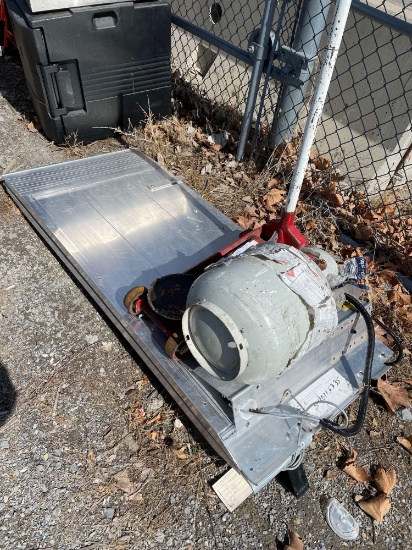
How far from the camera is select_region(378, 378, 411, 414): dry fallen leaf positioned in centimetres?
203

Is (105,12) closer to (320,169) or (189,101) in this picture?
(189,101)

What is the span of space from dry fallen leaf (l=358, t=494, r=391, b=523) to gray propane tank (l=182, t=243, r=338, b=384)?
2.24 feet

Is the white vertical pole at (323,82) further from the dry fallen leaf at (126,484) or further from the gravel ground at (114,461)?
the dry fallen leaf at (126,484)

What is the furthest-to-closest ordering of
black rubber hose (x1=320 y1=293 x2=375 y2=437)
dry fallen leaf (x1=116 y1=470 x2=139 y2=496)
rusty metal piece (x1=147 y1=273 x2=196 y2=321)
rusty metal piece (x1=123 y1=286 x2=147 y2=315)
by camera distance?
rusty metal piece (x1=123 y1=286 x2=147 y2=315) → rusty metal piece (x1=147 y1=273 x2=196 y2=321) → black rubber hose (x1=320 y1=293 x2=375 y2=437) → dry fallen leaf (x1=116 y1=470 x2=139 y2=496)

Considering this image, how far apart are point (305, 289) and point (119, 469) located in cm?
101

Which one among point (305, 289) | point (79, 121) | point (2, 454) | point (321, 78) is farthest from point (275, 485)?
point (79, 121)

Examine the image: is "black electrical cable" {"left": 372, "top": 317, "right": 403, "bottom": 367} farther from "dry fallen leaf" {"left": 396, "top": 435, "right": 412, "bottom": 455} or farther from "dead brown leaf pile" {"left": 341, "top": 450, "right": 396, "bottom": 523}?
"dead brown leaf pile" {"left": 341, "top": 450, "right": 396, "bottom": 523}

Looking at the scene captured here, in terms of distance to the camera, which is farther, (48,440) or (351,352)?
(351,352)

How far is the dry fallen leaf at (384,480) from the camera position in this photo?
1.77 metres

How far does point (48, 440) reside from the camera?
1790 millimetres

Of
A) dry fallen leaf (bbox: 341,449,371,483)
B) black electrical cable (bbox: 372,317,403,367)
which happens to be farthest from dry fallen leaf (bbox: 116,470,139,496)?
black electrical cable (bbox: 372,317,403,367)

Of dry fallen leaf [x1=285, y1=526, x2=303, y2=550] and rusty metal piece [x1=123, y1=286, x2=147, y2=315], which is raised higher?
rusty metal piece [x1=123, y1=286, x2=147, y2=315]

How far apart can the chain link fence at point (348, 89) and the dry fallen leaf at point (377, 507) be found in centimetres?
148

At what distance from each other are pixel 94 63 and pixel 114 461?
8.38 ft
